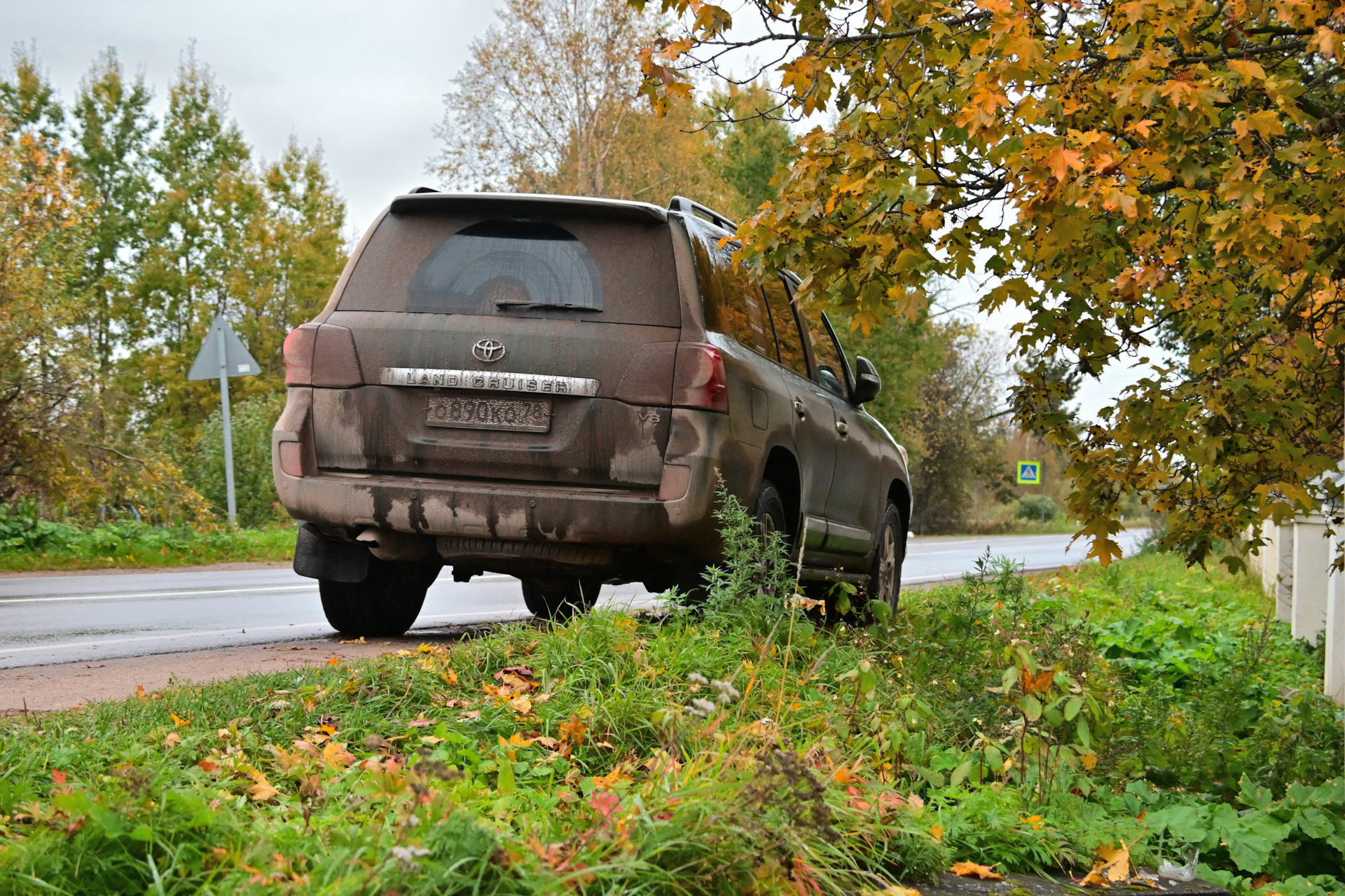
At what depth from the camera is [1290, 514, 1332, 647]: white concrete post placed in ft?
33.0

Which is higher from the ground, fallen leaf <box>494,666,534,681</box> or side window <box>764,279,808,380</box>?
side window <box>764,279,808,380</box>

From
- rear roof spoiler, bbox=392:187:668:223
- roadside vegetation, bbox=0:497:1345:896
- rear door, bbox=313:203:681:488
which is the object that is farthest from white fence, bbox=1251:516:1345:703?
rear roof spoiler, bbox=392:187:668:223

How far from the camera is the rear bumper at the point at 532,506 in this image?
589cm

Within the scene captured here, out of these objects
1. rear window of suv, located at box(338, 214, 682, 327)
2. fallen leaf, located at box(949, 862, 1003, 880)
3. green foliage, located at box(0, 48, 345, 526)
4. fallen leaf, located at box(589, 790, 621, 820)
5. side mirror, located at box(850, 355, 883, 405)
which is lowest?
fallen leaf, located at box(949, 862, 1003, 880)

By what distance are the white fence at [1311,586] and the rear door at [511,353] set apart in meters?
3.09

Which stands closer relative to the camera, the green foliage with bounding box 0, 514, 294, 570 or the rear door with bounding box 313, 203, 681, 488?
the rear door with bounding box 313, 203, 681, 488

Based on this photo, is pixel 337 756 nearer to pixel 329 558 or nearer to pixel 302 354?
pixel 302 354

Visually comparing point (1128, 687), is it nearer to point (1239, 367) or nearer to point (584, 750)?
point (1239, 367)

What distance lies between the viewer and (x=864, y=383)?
830cm

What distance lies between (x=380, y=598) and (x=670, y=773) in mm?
4492

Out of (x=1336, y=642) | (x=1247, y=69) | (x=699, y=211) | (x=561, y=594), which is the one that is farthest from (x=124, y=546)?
(x=1247, y=69)

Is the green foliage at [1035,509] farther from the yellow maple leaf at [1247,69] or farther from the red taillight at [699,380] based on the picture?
the yellow maple leaf at [1247,69]

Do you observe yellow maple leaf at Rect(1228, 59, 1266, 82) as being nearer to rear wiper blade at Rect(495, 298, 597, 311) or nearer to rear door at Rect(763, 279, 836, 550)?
rear wiper blade at Rect(495, 298, 597, 311)

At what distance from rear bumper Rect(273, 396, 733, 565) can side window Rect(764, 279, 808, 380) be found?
4.95 feet
